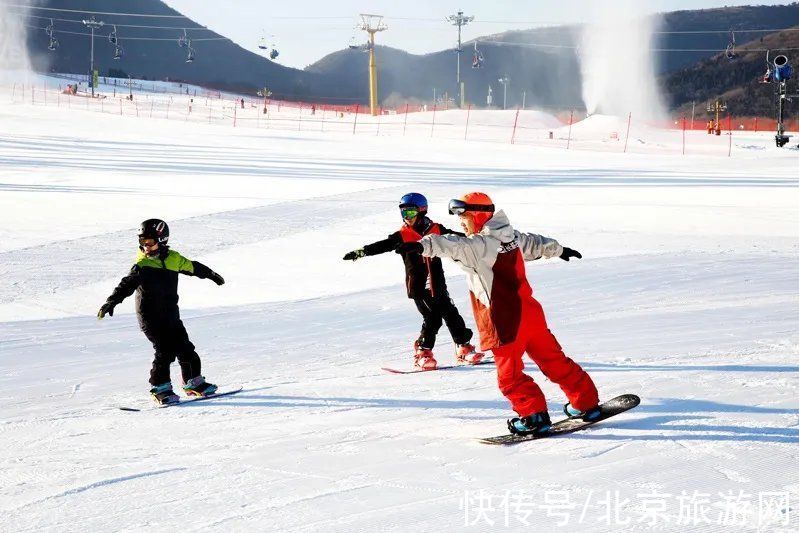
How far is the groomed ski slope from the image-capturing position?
156 inches

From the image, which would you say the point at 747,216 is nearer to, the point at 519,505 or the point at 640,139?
the point at 519,505

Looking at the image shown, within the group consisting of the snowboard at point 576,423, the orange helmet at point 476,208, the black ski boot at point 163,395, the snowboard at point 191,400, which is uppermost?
the orange helmet at point 476,208

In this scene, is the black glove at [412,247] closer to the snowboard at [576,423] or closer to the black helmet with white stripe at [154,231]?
the snowboard at [576,423]

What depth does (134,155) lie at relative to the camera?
29688 mm

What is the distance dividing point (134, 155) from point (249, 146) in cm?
570

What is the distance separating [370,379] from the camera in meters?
6.68

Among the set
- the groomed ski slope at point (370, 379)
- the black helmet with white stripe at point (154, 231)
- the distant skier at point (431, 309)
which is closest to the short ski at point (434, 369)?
the distant skier at point (431, 309)

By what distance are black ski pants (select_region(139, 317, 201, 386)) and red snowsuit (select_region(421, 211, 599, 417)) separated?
7.60 feet

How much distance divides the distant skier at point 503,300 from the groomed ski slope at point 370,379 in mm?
270

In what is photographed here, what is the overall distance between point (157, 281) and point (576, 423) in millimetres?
2826

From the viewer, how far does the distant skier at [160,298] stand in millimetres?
6004

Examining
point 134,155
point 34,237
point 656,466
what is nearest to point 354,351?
point 656,466

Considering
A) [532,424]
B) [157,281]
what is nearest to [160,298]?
[157,281]

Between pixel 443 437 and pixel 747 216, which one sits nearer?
pixel 443 437
